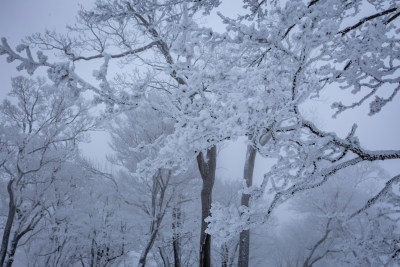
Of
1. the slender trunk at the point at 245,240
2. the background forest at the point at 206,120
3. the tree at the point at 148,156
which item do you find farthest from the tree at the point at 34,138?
the slender trunk at the point at 245,240

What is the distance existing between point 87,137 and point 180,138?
9.52 m

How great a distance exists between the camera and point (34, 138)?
9.20 meters

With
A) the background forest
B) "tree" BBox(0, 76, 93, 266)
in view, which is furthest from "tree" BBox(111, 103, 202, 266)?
"tree" BBox(0, 76, 93, 266)

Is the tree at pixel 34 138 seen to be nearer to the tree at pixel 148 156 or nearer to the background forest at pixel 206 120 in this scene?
the background forest at pixel 206 120

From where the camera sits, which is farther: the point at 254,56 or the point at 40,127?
the point at 40,127

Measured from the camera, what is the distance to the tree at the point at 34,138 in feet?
28.3

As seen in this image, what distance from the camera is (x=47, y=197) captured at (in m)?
9.59

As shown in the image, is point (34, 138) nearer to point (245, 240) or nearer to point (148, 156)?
point (148, 156)

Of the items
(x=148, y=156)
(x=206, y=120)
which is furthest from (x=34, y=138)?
(x=206, y=120)

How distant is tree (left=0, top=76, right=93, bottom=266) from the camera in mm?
8625

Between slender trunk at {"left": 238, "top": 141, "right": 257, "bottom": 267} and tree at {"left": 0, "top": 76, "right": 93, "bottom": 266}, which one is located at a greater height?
tree at {"left": 0, "top": 76, "right": 93, "bottom": 266}

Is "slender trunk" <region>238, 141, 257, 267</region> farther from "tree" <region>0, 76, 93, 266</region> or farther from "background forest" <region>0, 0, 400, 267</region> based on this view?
"tree" <region>0, 76, 93, 266</region>

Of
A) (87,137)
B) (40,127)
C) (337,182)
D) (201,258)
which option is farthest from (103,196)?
(337,182)

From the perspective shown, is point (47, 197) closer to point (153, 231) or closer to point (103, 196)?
point (103, 196)
